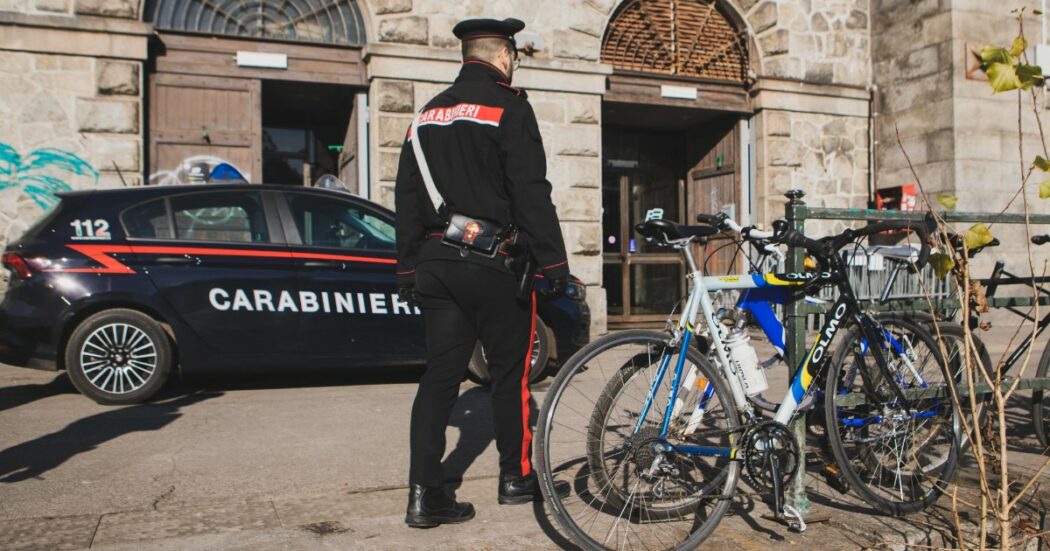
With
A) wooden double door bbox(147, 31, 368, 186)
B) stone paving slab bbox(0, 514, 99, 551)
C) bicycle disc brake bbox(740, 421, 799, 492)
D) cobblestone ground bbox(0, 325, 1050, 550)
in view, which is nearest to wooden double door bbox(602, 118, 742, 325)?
wooden double door bbox(147, 31, 368, 186)

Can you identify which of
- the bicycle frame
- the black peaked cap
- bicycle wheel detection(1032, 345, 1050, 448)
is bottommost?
bicycle wheel detection(1032, 345, 1050, 448)

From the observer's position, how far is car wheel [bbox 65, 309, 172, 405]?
6375mm

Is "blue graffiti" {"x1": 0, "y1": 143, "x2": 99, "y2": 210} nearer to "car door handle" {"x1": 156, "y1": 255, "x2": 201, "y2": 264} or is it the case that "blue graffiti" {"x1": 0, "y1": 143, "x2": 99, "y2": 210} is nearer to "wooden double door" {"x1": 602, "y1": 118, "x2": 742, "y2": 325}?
"car door handle" {"x1": 156, "y1": 255, "x2": 201, "y2": 264}

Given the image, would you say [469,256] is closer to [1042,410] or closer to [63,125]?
[1042,410]

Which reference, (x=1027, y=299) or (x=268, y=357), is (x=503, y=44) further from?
(x=268, y=357)

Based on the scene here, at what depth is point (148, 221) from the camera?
681 cm

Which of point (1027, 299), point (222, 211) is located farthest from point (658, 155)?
point (1027, 299)

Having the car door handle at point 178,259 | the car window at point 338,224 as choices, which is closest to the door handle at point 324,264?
the car window at point 338,224

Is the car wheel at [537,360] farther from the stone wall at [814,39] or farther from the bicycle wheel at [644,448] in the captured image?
the stone wall at [814,39]

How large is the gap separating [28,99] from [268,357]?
182 inches

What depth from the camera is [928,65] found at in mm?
12289

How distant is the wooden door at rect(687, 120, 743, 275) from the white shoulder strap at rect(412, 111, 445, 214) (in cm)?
932

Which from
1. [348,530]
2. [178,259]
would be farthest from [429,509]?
[178,259]

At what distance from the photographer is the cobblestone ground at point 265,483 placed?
135 inches
